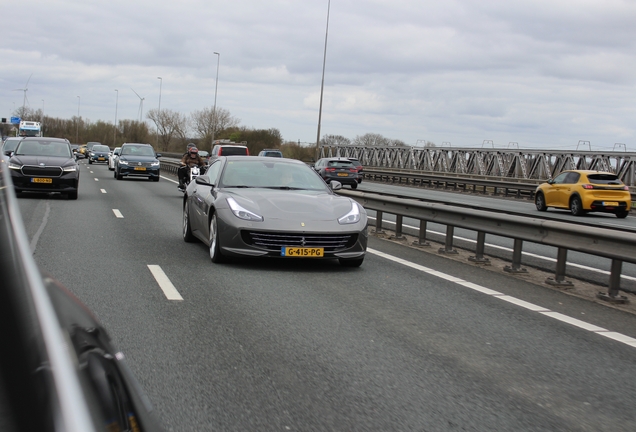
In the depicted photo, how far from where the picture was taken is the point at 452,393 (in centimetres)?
432

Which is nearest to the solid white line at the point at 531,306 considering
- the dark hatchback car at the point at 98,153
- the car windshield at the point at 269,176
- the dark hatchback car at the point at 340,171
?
the car windshield at the point at 269,176

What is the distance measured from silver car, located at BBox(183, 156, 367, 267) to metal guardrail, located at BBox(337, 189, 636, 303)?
1872 mm

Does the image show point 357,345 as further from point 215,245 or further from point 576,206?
point 576,206

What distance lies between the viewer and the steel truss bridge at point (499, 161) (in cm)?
3816

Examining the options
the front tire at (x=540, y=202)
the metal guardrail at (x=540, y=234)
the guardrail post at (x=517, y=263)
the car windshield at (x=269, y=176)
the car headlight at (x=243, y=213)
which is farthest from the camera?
the front tire at (x=540, y=202)

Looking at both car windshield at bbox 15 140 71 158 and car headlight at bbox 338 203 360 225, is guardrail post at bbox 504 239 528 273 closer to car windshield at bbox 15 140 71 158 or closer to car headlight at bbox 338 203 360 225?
car headlight at bbox 338 203 360 225

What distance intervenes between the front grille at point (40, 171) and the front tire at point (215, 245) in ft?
36.6

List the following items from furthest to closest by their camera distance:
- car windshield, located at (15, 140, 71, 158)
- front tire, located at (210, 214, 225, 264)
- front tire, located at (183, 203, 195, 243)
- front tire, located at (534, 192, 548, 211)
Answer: front tire, located at (534, 192, 548, 211) → car windshield, located at (15, 140, 71, 158) → front tire, located at (183, 203, 195, 243) → front tire, located at (210, 214, 225, 264)

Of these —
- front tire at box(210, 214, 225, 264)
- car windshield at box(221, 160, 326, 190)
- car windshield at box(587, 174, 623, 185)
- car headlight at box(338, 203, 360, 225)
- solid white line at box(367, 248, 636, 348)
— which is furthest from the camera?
car windshield at box(587, 174, 623, 185)

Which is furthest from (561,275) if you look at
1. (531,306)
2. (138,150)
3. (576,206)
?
(138,150)

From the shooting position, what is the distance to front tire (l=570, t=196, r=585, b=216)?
2359 cm

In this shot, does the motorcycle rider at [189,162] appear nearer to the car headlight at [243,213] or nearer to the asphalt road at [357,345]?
the asphalt road at [357,345]

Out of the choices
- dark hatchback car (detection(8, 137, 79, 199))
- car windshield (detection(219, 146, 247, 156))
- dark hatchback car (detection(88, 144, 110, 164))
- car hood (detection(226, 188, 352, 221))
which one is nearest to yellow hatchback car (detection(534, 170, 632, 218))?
car windshield (detection(219, 146, 247, 156))

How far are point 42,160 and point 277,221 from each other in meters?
12.5
